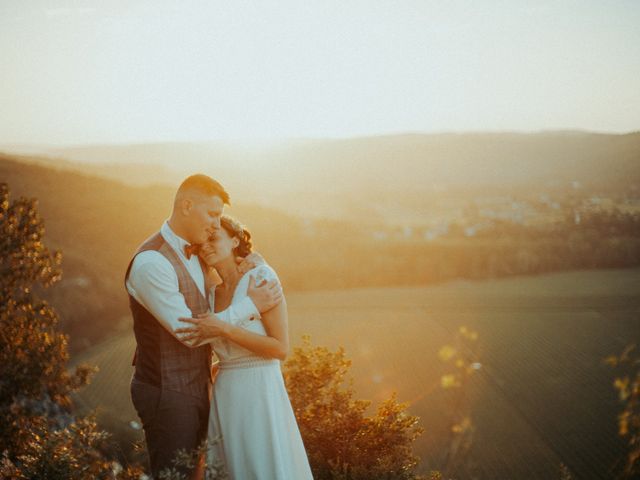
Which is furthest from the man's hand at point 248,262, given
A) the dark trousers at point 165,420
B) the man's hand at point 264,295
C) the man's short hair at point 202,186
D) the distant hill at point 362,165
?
the distant hill at point 362,165

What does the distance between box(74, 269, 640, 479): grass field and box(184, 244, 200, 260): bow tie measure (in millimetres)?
9984

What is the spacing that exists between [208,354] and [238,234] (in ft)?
2.66

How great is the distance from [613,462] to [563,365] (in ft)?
30.2

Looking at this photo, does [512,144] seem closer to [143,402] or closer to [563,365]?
[563,365]

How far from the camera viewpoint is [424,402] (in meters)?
24.5

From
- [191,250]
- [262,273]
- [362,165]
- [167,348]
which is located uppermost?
[362,165]

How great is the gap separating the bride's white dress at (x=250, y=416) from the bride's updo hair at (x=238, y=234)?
0.21 m

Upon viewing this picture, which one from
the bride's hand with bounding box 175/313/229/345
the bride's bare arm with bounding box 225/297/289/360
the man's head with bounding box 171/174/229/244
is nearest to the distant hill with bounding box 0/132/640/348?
the bride's bare arm with bounding box 225/297/289/360

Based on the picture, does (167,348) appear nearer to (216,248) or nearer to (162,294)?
(162,294)

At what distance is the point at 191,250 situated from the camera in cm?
339

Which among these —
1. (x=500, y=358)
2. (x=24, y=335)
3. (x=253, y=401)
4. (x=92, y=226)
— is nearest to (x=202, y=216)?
(x=253, y=401)

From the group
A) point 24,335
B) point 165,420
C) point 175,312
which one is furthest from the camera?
point 24,335

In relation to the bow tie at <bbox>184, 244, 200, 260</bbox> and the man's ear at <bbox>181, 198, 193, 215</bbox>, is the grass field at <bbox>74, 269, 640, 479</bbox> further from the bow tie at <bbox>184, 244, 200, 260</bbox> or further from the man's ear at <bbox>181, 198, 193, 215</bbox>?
the man's ear at <bbox>181, 198, 193, 215</bbox>

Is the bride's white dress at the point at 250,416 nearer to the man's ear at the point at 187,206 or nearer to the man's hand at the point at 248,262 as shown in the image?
the man's hand at the point at 248,262
